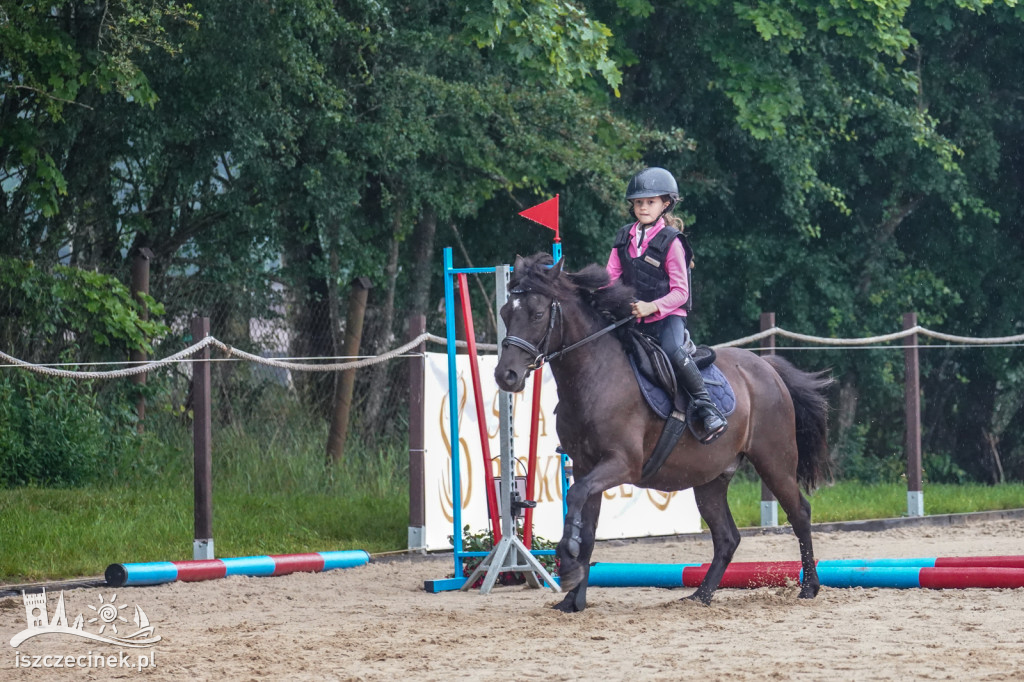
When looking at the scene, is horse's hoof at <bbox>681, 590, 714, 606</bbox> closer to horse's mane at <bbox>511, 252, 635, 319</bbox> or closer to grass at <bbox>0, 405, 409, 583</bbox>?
horse's mane at <bbox>511, 252, 635, 319</bbox>

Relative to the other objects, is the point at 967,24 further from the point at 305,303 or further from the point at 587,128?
the point at 305,303

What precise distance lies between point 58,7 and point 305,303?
13.4 ft

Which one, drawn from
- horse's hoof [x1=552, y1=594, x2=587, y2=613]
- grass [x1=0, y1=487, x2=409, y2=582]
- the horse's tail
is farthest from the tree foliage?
horse's hoof [x1=552, y1=594, x2=587, y2=613]

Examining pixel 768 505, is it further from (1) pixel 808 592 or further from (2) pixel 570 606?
(2) pixel 570 606

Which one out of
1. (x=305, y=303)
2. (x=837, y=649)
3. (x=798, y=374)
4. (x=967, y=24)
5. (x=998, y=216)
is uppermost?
(x=967, y=24)

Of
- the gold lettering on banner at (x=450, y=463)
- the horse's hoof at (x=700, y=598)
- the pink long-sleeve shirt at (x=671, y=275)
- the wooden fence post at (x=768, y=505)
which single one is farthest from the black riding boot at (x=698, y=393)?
the wooden fence post at (x=768, y=505)

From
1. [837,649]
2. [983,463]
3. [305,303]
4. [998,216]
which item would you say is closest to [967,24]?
[998,216]

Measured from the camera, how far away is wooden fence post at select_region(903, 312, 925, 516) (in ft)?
46.2

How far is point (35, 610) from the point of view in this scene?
25.5 ft

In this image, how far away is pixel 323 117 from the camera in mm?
14867

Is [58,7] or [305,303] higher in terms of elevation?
[58,7]

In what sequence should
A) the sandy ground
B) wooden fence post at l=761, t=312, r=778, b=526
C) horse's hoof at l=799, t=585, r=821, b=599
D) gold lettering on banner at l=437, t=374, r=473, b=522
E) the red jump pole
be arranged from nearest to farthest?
the sandy ground < horse's hoof at l=799, t=585, r=821, b=599 < the red jump pole < gold lettering on banner at l=437, t=374, r=473, b=522 < wooden fence post at l=761, t=312, r=778, b=526
